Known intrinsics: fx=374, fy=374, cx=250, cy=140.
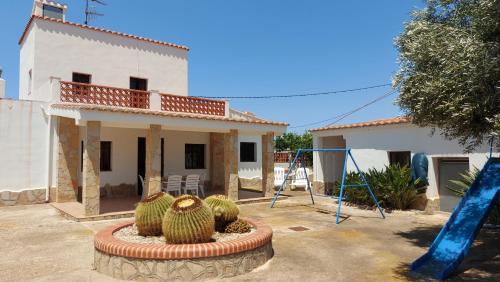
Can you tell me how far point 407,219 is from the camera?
37.7ft

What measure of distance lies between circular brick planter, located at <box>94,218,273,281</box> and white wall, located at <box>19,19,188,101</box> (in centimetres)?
959

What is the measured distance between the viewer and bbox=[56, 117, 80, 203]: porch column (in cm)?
1357

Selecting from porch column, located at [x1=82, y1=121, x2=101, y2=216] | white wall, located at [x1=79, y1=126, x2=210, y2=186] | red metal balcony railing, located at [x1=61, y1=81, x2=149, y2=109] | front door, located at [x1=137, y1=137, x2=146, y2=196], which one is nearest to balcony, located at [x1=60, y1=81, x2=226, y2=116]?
red metal balcony railing, located at [x1=61, y1=81, x2=149, y2=109]

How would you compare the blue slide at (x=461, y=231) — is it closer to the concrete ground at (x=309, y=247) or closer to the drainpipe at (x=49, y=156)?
the concrete ground at (x=309, y=247)

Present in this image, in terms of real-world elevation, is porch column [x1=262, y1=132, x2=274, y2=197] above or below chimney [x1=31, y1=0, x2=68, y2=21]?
below

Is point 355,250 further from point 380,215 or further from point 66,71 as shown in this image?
point 66,71

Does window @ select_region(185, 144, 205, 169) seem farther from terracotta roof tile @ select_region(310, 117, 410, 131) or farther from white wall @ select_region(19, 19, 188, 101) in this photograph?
terracotta roof tile @ select_region(310, 117, 410, 131)

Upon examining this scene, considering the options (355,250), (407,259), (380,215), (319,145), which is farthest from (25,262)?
(319,145)

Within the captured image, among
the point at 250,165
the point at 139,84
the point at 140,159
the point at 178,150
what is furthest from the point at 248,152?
the point at 139,84

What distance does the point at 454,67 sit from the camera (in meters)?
5.63

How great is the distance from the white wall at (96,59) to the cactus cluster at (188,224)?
9.61m

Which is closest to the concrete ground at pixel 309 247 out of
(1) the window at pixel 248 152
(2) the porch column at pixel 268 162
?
(2) the porch column at pixel 268 162

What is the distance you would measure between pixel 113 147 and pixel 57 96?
129 inches

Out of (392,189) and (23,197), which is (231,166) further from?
(23,197)
